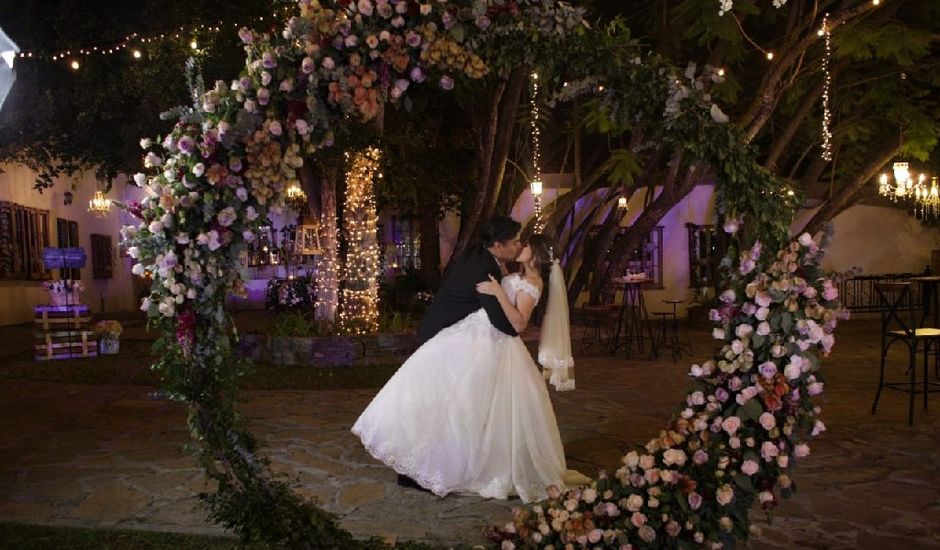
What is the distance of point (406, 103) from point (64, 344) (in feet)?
40.6

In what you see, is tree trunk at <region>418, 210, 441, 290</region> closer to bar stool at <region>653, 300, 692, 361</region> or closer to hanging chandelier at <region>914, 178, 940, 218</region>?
bar stool at <region>653, 300, 692, 361</region>

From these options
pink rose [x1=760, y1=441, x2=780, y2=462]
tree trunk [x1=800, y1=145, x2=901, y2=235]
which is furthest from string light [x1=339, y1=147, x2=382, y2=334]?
pink rose [x1=760, y1=441, x2=780, y2=462]

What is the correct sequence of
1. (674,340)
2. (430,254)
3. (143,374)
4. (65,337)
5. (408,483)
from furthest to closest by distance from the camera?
(430,254), (65,337), (674,340), (143,374), (408,483)

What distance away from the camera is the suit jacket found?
18.7 feet

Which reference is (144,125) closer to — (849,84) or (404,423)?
(404,423)

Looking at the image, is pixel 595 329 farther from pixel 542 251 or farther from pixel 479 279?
pixel 479 279

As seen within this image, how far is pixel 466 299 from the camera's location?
589cm

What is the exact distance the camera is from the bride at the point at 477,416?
5695 millimetres

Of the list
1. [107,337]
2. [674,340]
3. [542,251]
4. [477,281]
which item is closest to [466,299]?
[477,281]

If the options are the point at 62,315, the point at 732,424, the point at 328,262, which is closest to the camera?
the point at 732,424

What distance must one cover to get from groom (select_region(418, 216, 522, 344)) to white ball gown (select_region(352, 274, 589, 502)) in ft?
0.57

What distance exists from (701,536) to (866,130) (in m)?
13.5

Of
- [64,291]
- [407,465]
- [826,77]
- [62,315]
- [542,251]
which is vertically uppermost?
[826,77]

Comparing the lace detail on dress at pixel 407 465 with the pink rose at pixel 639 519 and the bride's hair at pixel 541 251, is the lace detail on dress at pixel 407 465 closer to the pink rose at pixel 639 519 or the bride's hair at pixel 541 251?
the bride's hair at pixel 541 251
